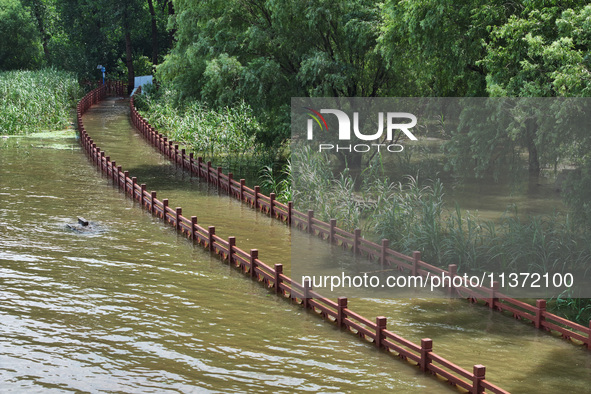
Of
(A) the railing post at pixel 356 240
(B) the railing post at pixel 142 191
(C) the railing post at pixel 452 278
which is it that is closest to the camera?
(C) the railing post at pixel 452 278

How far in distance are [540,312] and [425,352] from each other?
312 cm

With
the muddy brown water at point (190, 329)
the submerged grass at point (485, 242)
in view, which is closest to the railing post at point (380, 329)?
the muddy brown water at point (190, 329)

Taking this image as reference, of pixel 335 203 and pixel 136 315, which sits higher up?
pixel 335 203

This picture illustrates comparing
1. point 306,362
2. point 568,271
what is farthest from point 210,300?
point 568,271

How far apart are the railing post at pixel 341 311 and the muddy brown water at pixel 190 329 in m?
0.24

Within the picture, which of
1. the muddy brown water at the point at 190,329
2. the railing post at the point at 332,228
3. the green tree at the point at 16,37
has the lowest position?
the muddy brown water at the point at 190,329

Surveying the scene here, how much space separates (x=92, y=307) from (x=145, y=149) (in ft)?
74.3

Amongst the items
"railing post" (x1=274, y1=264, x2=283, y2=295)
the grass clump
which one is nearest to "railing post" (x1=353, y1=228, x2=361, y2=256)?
"railing post" (x1=274, y1=264, x2=283, y2=295)

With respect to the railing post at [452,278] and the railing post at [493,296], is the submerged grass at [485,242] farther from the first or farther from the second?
the railing post at [452,278]

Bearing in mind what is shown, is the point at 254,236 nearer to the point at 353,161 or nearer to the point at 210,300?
the point at 210,300

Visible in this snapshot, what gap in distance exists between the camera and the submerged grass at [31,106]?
39.9 meters

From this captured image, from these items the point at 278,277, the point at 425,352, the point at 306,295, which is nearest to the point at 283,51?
the point at 278,277

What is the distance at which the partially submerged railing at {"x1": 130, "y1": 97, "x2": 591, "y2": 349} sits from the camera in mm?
13234

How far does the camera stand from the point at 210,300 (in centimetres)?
1483
